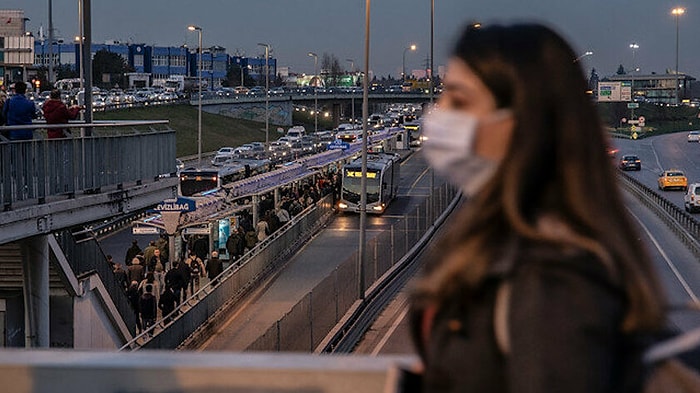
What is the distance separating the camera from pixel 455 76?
8.82 ft

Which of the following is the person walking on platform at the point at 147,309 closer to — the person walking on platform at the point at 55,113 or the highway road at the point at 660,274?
the highway road at the point at 660,274

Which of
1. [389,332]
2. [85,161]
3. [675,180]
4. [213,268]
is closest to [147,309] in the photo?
[85,161]

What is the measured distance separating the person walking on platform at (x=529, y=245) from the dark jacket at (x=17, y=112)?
14923 millimetres

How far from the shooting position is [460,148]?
2.61 metres

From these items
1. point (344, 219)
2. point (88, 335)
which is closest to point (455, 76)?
point (88, 335)

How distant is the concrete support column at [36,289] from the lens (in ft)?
60.8

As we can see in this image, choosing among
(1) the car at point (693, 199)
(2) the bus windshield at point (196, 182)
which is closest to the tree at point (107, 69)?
(1) the car at point (693, 199)

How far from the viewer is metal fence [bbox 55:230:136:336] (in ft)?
68.5

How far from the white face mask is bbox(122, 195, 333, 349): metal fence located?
18829 millimetres

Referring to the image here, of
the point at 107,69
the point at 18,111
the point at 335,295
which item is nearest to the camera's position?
the point at 18,111

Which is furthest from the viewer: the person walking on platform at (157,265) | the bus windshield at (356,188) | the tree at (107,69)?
the tree at (107,69)

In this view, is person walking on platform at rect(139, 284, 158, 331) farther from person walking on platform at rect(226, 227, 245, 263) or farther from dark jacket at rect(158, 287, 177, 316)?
person walking on platform at rect(226, 227, 245, 263)

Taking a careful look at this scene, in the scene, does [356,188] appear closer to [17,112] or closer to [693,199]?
[693,199]

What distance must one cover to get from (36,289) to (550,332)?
56.6 feet
